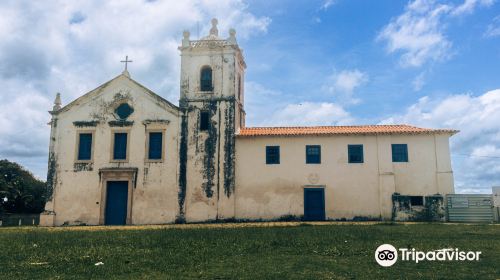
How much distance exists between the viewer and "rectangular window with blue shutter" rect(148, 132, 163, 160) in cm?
2634

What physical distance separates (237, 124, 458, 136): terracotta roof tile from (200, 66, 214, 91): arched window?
11.3 ft

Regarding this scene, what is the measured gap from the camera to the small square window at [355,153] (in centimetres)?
2564

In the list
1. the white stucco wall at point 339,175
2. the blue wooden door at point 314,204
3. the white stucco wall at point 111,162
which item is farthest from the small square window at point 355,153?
the white stucco wall at point 111,162

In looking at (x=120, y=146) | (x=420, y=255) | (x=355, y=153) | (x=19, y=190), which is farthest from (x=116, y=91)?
(x=420, y=255)

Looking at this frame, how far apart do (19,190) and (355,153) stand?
28767mm

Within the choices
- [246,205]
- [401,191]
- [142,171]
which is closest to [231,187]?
[246,205]

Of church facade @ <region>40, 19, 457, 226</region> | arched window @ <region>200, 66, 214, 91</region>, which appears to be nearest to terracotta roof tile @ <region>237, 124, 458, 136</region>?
church facade @ <region>40, 19, 457, 226</region>

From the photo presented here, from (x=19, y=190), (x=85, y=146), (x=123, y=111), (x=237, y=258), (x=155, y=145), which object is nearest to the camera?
(x=237, y=258)

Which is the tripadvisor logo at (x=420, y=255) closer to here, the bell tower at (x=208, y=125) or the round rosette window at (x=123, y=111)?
the bell tower at (x=208, y=125)

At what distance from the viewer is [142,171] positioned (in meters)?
26.1

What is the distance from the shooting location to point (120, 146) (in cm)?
2666

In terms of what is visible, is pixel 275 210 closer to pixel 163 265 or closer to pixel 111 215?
pixel 111 215

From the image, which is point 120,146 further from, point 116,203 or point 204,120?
point 204,120

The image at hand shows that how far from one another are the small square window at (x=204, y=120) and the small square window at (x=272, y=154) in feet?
12.9
